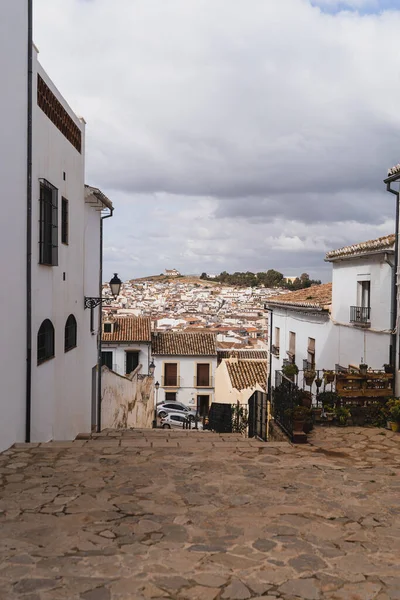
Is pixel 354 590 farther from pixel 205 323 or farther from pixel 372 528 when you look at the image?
pixel 205 323

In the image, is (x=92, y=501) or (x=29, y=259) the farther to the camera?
(x=29, y=259)

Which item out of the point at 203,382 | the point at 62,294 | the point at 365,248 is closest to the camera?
the point at 62,294

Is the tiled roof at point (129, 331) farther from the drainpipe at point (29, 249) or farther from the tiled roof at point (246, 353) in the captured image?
the drainpipe at point (29, 249)

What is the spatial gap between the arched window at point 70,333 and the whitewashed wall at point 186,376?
87.6ft

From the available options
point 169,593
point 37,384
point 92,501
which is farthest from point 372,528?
point 37,384

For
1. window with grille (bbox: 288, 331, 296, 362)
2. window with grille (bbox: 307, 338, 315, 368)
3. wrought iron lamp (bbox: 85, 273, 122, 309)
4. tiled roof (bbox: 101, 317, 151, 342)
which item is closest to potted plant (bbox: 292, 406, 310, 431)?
wrought iron lamp (bbox: 85, 273, 122, 309)

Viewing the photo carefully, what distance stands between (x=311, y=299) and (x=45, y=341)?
1168 centimetres

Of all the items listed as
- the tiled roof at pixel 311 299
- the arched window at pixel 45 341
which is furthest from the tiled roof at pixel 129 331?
the arched window at pixel 45 341

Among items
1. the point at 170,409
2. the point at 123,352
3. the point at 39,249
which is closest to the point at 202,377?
the point at 123,352

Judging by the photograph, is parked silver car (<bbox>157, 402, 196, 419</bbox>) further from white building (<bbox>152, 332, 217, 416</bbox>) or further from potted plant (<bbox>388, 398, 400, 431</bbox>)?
potted plant (<bbox>388, 398, 400, 431</bbox>)

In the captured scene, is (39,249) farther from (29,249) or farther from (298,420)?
(298,420)

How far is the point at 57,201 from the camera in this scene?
9.66m

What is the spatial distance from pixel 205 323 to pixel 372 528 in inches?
Answer: 2062

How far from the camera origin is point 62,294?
33.8ft
